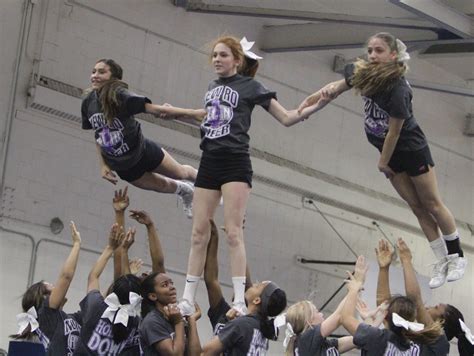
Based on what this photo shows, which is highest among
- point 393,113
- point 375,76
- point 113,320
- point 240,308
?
point 375,76

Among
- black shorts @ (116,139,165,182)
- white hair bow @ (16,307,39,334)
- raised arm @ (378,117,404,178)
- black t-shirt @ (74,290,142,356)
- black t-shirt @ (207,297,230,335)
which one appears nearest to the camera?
black t-shirt @ (74,290,142,356)

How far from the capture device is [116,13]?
1520 centimetres

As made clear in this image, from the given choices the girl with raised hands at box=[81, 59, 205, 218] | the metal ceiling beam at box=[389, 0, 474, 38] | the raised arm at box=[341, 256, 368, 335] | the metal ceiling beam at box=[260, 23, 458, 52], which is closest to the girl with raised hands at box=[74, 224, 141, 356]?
the girl with raised hands at box=[81, 59, 205, 218]

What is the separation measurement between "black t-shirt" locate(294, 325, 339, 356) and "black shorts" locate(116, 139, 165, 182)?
232cm

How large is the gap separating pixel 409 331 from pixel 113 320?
2.14 metres

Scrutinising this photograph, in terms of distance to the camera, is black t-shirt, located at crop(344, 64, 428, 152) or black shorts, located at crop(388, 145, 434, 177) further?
black shorts, located at crop(388, 145, 434, 177)

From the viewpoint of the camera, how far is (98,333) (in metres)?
7.98

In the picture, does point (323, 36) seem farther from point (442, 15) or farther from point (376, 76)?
point (376, 76)

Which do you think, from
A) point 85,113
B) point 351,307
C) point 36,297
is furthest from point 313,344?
point 85,113

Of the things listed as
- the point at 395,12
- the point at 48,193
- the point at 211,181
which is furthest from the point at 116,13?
the point at 211,181

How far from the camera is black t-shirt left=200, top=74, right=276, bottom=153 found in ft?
27.0

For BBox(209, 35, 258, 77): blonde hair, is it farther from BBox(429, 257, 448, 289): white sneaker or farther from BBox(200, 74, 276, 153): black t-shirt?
BBox(429, 257, 448, 289): white sneaker

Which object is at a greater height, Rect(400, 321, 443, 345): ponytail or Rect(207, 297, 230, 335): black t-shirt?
Rect(400, 321, 443, 345): ponytail

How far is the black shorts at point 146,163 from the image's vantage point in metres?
9.44
